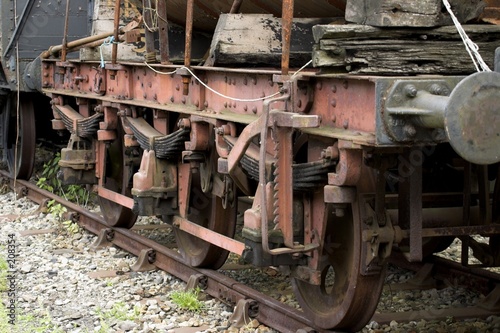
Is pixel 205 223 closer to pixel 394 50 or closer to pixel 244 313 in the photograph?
pixel 244 313

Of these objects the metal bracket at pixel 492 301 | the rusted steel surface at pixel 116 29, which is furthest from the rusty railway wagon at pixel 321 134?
the metal bracket at pixel 492 301

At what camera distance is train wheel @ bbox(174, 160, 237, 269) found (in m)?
7.40

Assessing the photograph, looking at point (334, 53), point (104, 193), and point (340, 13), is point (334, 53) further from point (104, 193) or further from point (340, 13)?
point (104, 193)

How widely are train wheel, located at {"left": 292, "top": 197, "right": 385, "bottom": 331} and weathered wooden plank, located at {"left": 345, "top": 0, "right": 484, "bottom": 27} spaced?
1009 millimetres

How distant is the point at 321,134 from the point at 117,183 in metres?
4.83

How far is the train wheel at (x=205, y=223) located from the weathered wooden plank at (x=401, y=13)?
2.40m

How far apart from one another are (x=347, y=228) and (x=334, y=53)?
1.21 m

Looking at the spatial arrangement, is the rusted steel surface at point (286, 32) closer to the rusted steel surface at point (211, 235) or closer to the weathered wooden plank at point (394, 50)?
Result: the weathered wooden plank at point (394, 50)

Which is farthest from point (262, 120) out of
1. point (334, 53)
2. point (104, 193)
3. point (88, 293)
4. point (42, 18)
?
point (42, 18)

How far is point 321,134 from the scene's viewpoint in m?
5.21

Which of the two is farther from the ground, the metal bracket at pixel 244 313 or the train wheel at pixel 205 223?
the train wheel at pixel 205 223

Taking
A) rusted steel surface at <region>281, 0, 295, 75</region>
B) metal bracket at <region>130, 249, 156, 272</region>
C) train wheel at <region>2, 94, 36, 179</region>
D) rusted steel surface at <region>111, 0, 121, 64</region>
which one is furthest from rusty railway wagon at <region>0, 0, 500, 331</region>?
train wheel at <region>2, 94, 36, 179</region>

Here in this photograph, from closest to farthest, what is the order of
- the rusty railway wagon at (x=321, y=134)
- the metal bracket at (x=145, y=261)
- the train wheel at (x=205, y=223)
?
the rusty railway wagon at (x=321, y=134)
the train wheel at (x=205, y=223)
the metal bracket at (x=145, y=261)

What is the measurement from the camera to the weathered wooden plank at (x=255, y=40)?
267 inches
